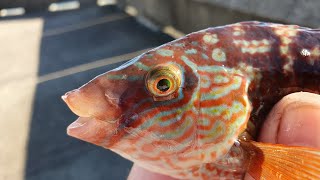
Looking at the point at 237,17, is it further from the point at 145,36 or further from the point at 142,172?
the point at 142,172

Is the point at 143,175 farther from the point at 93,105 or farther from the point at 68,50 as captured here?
the point at 68,50

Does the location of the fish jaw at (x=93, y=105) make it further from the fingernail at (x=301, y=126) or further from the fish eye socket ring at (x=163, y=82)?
the fingernail at (x=301, y=126)

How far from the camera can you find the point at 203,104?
219 cm

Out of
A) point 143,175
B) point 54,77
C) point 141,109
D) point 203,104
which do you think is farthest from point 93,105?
point 54,77

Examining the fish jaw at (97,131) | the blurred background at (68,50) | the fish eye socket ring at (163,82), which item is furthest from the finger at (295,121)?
the blurred background at (68,50)

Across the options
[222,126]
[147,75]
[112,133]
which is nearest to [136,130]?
[112,133]

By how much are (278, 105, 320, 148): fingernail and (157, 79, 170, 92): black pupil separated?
700mm

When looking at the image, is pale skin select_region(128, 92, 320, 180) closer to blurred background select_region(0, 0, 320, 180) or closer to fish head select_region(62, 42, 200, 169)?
fish head select_region(62, 42, 200, 169)

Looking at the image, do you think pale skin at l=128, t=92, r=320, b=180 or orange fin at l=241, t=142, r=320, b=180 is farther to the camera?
pale skin at l=128, t=92, r=320, b=180

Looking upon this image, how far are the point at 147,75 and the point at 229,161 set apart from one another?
70 cm

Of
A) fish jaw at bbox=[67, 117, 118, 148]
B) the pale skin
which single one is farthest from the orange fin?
fish jaw at bbox=[67, 117, 118, 148]

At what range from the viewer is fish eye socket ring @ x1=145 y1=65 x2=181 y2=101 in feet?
7.06

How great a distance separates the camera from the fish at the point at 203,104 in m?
2.13

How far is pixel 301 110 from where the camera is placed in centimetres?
220
